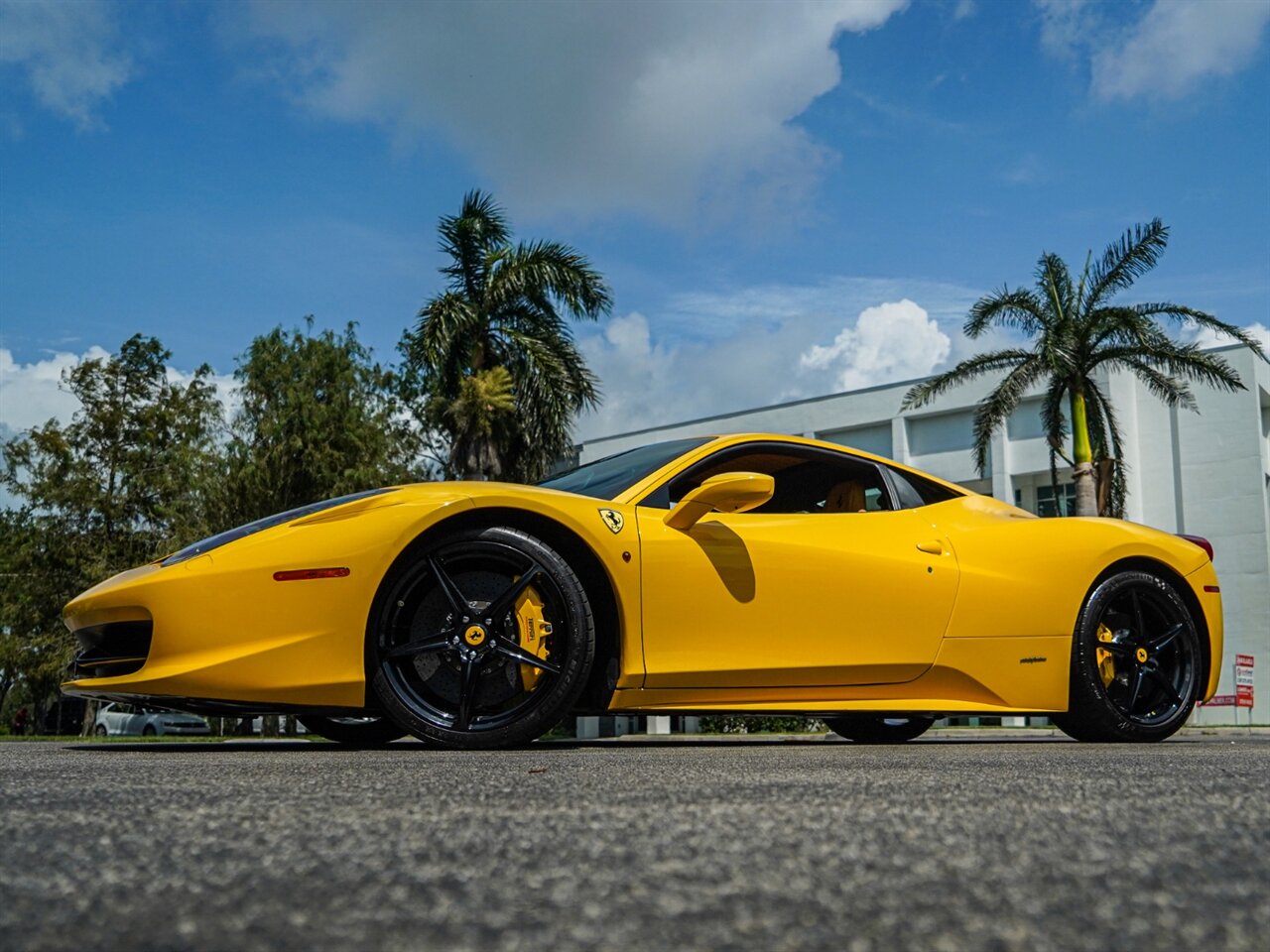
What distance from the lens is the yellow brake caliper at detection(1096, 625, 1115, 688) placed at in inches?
208

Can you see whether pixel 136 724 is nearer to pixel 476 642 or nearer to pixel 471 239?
pixel 471 239

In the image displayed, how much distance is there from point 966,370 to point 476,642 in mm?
20171

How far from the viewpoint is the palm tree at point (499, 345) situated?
21594 mm

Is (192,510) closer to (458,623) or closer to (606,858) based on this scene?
(458,623)

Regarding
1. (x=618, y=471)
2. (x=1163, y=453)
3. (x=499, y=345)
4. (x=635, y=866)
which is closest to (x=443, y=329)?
(x=499, y=345)

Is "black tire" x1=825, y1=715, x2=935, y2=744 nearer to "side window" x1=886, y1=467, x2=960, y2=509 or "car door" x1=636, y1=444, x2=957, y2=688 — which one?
"side window" x1=886, y1=467, x2=960, y2=509

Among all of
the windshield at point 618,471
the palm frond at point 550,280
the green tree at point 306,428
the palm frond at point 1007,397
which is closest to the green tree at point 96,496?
the green tree at point 306,428

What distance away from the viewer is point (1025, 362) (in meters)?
22.5

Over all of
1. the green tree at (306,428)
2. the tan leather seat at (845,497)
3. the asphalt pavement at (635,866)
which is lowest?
the asphalt pavement at (635,866)

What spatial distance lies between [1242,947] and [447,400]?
A: 21710 mm

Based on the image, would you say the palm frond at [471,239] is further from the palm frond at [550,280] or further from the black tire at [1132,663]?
the black tire at [1132,663]

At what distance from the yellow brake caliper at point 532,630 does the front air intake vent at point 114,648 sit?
119 cm

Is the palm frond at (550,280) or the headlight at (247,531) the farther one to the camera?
the palm frond at (550,280)

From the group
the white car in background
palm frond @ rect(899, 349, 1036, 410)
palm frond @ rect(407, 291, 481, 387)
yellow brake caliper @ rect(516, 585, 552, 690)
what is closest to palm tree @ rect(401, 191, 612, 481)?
palm frond @ rect(407, 291, 481, 387)
